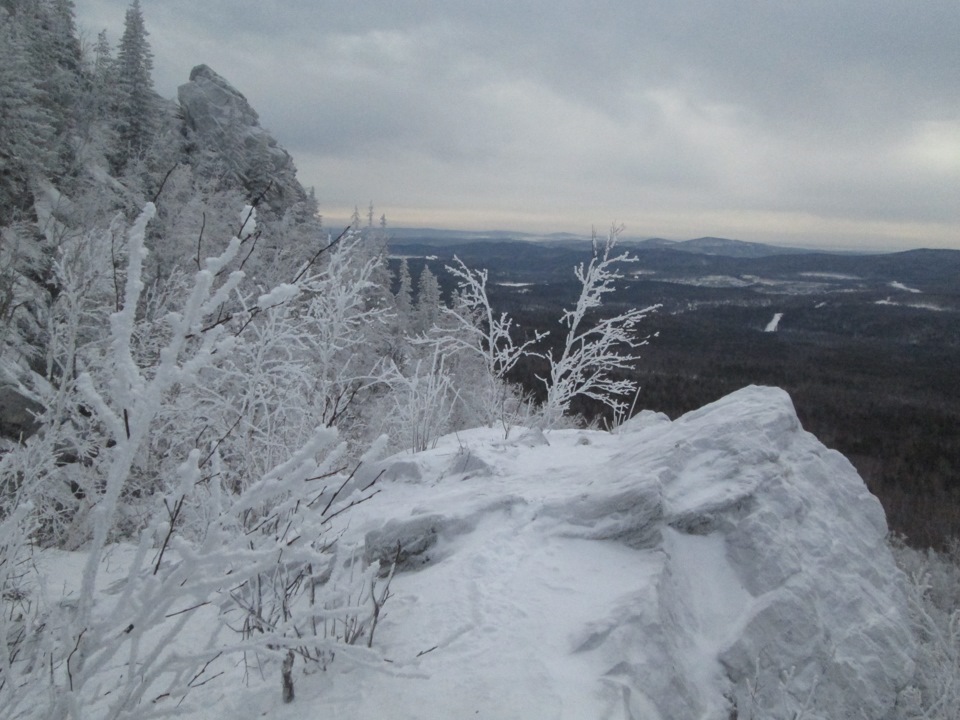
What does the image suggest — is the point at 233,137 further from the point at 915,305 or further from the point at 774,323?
the point at 915,305

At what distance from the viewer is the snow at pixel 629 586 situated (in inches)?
123

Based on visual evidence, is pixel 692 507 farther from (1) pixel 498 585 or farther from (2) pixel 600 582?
(1) pixel 498 585

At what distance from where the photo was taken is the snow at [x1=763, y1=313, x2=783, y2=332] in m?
133

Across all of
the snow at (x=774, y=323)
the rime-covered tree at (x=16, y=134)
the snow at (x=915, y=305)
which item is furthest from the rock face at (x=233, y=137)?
the snow at (x=915, y=305)

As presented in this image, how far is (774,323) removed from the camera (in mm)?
140000

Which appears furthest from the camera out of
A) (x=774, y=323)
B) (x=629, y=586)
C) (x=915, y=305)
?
(x=915, y=305)

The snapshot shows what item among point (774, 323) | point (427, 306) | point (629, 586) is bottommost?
point (774, 323)

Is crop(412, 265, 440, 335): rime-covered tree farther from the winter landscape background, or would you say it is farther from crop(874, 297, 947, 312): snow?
crop(874, 297, 947, 312): snow

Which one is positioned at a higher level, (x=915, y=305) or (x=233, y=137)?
(x=233, y=137)

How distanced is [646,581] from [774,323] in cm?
15601

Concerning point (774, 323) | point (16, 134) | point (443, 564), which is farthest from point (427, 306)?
point (774, 323)

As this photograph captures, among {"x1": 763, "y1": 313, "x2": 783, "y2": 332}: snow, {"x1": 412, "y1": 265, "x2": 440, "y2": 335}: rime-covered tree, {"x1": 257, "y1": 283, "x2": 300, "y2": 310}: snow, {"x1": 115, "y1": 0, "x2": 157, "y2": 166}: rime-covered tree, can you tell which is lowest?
{"x1": 763, "y1": 313, "x2": 783, "y2": 332}: snow

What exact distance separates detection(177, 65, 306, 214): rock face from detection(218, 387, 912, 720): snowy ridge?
3802 centimetres

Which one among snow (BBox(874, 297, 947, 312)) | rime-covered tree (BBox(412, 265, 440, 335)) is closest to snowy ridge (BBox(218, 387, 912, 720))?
rime-covered tree (BBox(412, 265, 440, 335))
